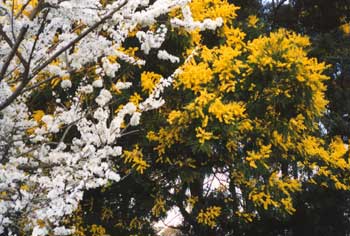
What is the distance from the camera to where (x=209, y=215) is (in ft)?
19.5

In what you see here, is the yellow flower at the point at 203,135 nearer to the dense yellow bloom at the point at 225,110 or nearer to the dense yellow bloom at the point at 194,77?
the dense yellow bloom at the point at 225,110

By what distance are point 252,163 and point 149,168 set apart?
4.01 feet

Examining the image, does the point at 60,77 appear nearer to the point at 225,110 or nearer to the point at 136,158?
the point at 225,110

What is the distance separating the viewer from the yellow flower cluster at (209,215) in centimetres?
593

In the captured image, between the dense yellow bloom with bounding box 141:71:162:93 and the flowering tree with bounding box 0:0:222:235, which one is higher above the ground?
the dense yellow bloom with bounding box 141:71:162:93

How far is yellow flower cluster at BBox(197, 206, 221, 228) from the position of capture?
19.4 ft

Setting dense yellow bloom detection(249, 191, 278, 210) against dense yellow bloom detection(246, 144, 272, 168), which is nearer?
dense yellow bloom detection(246, 144, 272, 168)

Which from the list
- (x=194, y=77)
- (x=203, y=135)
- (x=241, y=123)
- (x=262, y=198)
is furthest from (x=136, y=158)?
(x=262, y=198)

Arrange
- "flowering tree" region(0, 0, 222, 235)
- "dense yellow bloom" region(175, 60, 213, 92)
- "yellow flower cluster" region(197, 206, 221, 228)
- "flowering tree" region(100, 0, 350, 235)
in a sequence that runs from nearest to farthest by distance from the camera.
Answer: "flowering tree" region(0, 0, 222, 235), "flowering tree" region(100, 0, 350, 235), "dense yellow bloom" region(175, 60, 213, 92), "yellow flower cluster" region(197, 206, 221, 228)

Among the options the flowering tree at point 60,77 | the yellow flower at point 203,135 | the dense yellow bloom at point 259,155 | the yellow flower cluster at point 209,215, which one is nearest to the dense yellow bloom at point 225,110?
the yellow flower at point 203,135

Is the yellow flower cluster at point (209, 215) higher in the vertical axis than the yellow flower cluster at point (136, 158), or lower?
lower

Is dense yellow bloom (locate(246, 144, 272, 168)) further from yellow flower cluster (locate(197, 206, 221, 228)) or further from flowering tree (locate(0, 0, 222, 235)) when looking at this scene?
flowering tree (locate(0, 0, 222, 235))

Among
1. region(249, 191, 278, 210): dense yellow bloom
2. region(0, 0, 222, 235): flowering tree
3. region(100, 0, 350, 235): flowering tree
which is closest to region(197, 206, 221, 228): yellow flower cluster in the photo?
region(100, 0, 350, 235): flowering tree

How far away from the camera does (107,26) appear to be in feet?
8.43
